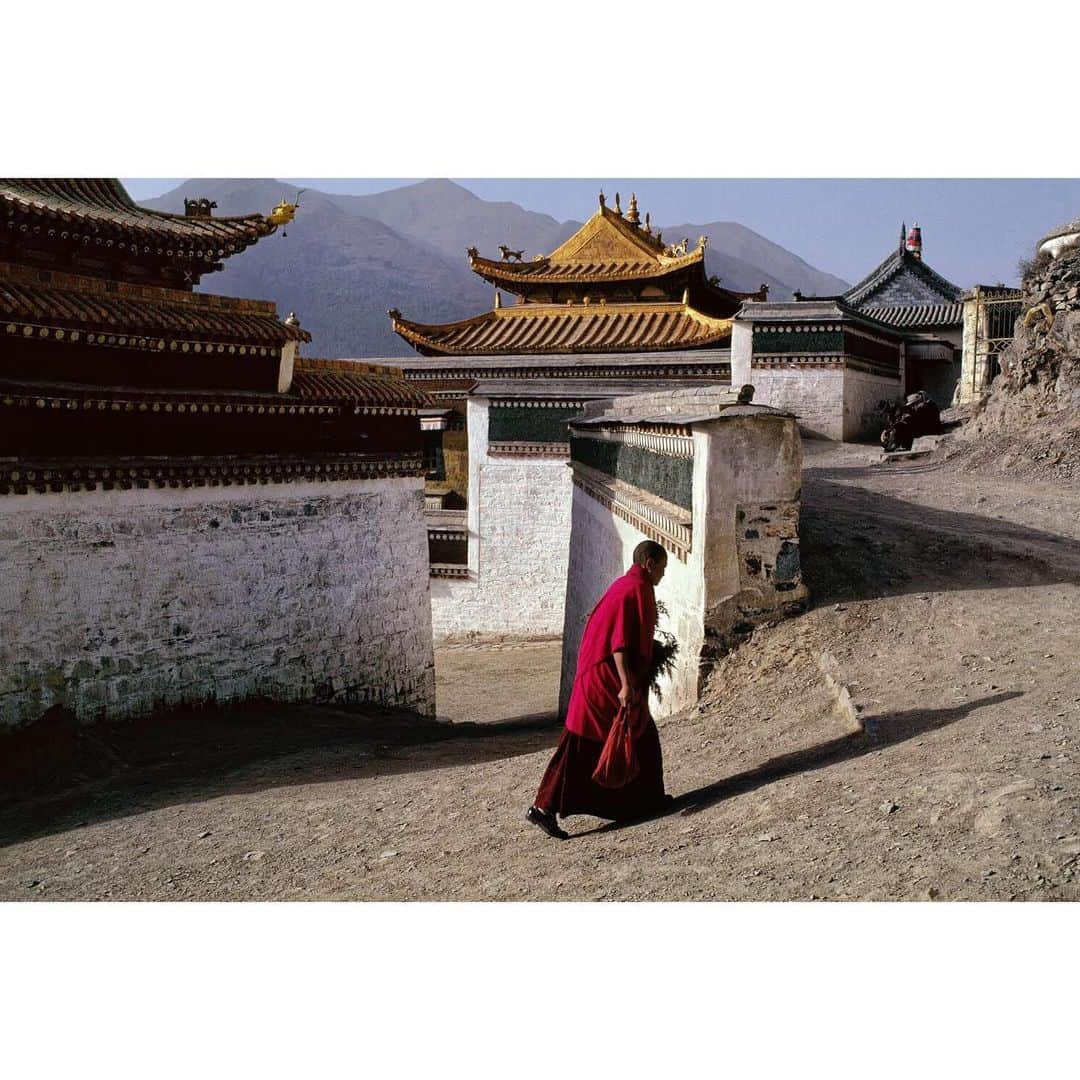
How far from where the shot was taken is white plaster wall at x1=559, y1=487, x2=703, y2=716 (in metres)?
6.18

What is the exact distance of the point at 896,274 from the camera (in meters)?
26.3

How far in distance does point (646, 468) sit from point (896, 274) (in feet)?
69.7

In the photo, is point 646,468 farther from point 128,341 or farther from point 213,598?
point 128,341

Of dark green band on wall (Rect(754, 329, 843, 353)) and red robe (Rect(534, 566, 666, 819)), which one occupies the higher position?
dark green band on wall (Rect(754, 329, 843, 353))

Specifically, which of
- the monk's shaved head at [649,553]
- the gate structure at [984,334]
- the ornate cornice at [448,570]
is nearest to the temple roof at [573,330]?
the ornate cornice at [448,570]

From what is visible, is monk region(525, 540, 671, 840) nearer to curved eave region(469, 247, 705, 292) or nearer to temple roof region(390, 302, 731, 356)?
temple roof region(390, 302, 731, 356)

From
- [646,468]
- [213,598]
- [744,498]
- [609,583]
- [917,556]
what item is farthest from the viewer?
[609,583]

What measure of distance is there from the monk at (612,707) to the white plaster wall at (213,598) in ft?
15.8

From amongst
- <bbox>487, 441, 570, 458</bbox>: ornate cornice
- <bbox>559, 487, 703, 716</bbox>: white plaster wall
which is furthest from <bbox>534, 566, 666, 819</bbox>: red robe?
<bbox>487, 441, 570, 458</bbox>: ornate cornice

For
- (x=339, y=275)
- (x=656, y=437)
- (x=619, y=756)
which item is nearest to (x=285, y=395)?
(x=656, y=437)

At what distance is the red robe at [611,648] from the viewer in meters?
4.38

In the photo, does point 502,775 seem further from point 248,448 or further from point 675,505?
point 248,448

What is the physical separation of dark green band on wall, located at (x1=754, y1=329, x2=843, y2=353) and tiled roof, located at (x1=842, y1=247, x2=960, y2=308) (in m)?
9.93

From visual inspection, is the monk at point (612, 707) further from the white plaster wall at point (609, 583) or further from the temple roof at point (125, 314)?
the temple roof at point (125, 314)
